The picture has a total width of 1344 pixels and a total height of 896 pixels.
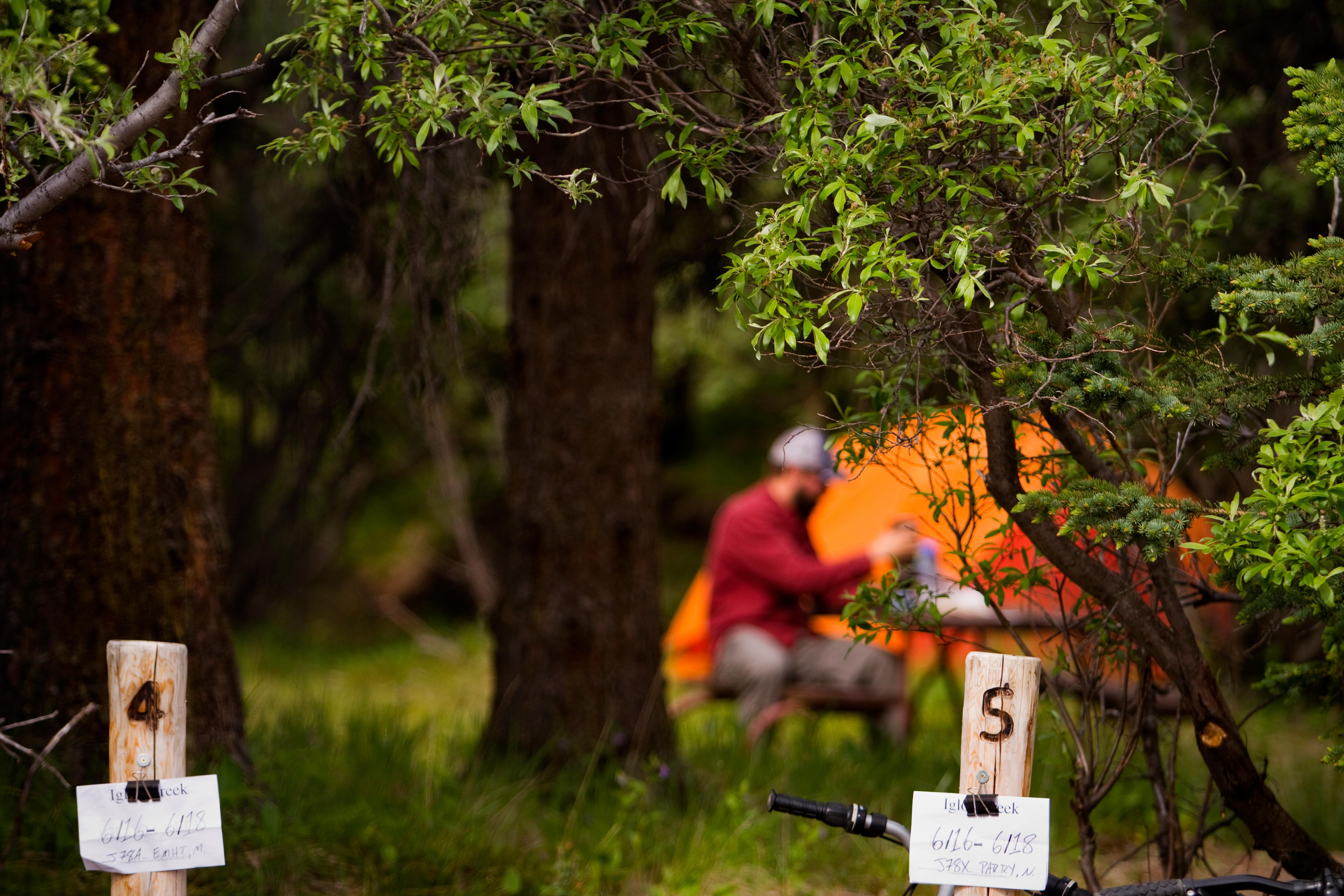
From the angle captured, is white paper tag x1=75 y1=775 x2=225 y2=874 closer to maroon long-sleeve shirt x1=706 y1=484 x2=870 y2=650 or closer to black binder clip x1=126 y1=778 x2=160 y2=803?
black binder clip x1=126 y1=778 x2=160 y2=803

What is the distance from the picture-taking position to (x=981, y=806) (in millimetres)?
2236

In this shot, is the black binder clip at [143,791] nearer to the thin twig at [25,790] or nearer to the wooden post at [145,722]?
the wooden post at [145,722]

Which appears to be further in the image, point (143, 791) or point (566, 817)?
point (566, 817)

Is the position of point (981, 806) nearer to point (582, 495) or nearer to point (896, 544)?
point (582, 495)

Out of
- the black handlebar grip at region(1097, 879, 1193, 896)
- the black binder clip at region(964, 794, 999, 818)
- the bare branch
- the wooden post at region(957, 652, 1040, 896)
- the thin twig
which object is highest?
the bare branch

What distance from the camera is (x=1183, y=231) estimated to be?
4.11m

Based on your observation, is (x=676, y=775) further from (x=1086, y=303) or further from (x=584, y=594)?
(x=1086, y=303)

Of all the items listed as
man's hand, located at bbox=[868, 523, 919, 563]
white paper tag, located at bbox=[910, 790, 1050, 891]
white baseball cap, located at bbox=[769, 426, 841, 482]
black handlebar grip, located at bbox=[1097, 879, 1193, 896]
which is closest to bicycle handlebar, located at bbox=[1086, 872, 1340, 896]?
black handlebar grip, located at bbox=[1097, 879, 1193, 896]

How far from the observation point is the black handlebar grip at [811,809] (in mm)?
2285

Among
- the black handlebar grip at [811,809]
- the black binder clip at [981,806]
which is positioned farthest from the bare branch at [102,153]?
the black binder clip at [981,806]

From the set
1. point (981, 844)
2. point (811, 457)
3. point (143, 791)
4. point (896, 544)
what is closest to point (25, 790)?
point (143, 791)

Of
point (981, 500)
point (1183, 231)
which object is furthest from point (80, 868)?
A: point (1183, 231)

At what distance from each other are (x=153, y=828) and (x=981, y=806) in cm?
166

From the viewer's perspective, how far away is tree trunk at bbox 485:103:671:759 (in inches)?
168
